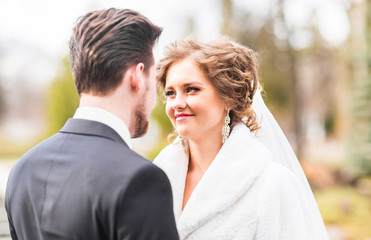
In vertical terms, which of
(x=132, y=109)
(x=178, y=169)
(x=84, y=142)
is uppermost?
(x=132, y=109)

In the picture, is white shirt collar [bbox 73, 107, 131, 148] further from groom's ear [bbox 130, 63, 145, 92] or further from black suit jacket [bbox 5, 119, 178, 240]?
groom's ear [bbox 130, 63, 145, 92]

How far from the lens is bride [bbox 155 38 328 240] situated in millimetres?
2018

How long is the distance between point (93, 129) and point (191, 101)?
828mm

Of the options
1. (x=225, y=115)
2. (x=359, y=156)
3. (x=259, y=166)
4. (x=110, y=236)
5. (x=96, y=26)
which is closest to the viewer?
(x=110, y=236)

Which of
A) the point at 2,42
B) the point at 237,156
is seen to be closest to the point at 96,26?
the point at 237,156

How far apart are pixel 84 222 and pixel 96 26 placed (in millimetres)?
699

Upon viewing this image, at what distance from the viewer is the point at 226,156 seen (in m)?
2.20

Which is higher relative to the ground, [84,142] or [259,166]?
[84,142]

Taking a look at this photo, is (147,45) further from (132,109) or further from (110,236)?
(110,236)

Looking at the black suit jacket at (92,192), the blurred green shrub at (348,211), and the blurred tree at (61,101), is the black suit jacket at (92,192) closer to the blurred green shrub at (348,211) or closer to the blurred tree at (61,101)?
the blurred green shrub at (348,211)

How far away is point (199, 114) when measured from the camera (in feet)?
7.22

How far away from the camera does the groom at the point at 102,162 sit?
49.6 inches

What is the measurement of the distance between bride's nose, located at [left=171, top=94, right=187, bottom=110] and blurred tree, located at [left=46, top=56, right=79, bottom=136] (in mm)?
11974

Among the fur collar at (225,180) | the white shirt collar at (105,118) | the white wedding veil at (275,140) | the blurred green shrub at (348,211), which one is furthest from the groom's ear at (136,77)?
the blurred green shrub at (348,211)
